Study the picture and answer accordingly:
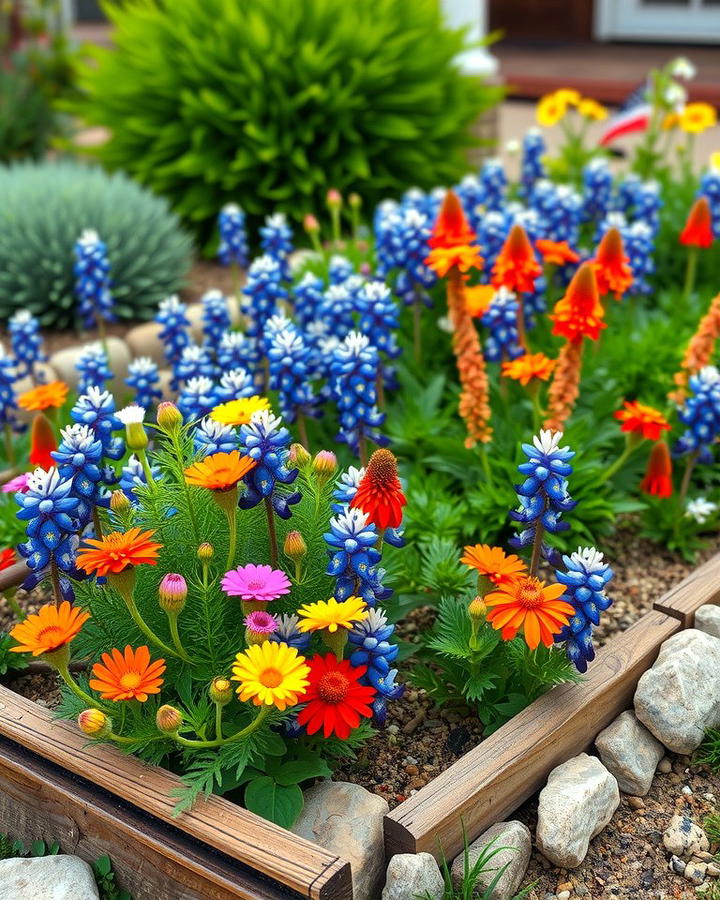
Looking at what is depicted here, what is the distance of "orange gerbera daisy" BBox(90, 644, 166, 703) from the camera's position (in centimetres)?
177

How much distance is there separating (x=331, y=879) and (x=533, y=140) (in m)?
3.32

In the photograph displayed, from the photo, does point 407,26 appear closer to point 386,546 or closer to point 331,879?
point 386,546

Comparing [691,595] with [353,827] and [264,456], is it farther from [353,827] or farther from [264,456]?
[264,456]

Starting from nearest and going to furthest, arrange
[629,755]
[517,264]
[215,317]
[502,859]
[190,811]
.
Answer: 1. [190,811]
2. [502,859]
3. [629,755]
4. [517,264]
5. [215,317]

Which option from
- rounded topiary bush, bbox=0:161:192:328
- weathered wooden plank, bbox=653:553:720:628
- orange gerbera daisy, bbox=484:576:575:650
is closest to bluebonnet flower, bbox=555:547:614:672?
orange gerbera daisy, bbox=484:576:575:650

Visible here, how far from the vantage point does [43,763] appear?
204 centimetres

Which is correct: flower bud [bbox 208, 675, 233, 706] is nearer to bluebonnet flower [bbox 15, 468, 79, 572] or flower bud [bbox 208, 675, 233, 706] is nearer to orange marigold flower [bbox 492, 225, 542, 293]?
bluebonnet flower [bbox 15, 468, 79, 572]

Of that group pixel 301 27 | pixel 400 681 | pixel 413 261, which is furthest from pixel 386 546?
pixel 301 27

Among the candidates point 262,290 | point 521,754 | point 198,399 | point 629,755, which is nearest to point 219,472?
point 198,399

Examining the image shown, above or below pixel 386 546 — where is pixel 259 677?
above

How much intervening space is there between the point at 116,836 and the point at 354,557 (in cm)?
69

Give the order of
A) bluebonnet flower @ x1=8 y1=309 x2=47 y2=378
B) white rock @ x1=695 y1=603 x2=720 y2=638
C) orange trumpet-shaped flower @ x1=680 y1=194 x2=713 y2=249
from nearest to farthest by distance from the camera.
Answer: white rock @ x1=695 y1=603 x2=720 y2=638 < bluebonnet flower @ x1=8 y1=309 x2=47 y2=378 < orange trumpet-shaped flower @ x1=680 y1=194 x2=713 y2=249

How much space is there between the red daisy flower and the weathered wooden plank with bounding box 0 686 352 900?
194 mm

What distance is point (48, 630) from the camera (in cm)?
185
